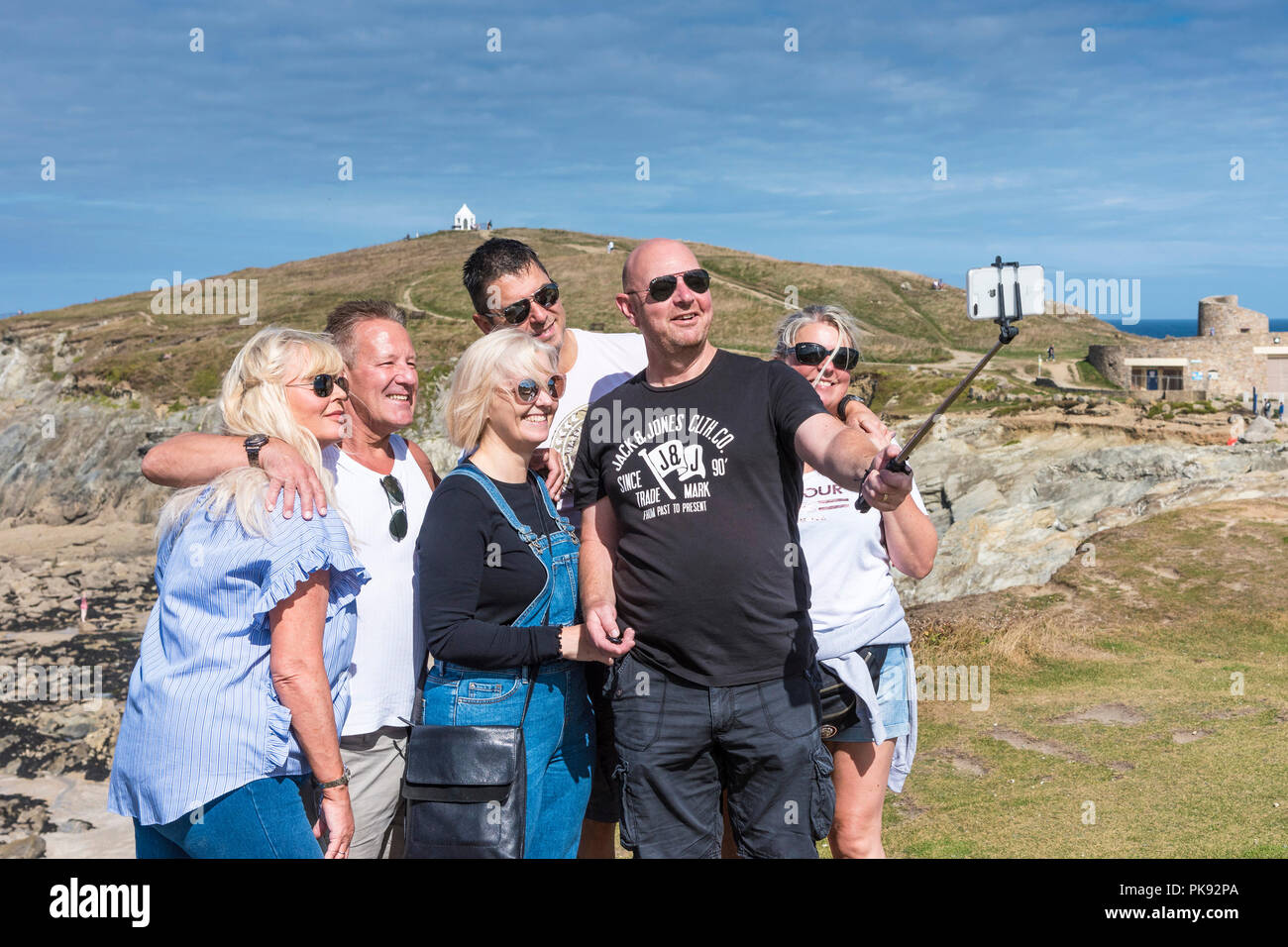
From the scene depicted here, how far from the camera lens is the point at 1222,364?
50.4 m

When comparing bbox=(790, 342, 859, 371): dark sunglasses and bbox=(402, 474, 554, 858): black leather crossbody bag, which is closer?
bbox=(402, 474, 554, 858): black leather crossbody bag

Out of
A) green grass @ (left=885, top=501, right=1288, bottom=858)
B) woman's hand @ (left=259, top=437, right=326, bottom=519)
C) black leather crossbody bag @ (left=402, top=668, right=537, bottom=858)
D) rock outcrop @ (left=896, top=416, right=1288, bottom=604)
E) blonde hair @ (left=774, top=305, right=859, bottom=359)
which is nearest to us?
woman's hand @ (left=259, top=437, right=326, bottom=519)

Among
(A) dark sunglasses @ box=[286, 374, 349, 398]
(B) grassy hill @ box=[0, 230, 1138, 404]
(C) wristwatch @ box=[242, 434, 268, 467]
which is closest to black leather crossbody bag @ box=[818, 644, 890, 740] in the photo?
(A) dark sunglasses @ box=[286, 374, 349, 398]

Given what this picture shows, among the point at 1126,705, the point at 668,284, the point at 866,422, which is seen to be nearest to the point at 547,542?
the point at 668,284

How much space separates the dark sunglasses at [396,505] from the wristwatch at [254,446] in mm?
685

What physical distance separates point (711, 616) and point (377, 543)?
1.34 meters

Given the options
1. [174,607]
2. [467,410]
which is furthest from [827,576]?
[174,607]

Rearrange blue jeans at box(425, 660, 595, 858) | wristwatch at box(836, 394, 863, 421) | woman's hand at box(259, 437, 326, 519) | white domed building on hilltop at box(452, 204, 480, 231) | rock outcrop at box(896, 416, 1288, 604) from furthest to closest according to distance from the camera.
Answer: white domed building on hilltop at box(452, 204, 480, 231), rock outcrop at box(896, 416, 1288, 604), wristwatch at box(836, 394, 863, 421), blue jeans at box(425, 660, 595, 858), woman's hand at box(259, 437, 326, 519)

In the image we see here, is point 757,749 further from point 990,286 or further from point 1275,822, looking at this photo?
point 1275,822

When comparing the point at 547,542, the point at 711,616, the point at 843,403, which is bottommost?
the point at 711,616

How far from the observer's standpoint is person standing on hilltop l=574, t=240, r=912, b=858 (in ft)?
11.8

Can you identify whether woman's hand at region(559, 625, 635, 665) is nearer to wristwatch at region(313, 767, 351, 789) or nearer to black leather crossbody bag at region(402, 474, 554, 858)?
black leather crossbody bag at region(402, 474, 554, 858)

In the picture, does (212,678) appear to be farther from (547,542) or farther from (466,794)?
(547,542)

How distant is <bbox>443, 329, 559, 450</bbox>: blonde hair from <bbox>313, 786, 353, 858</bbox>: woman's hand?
1375 mm
